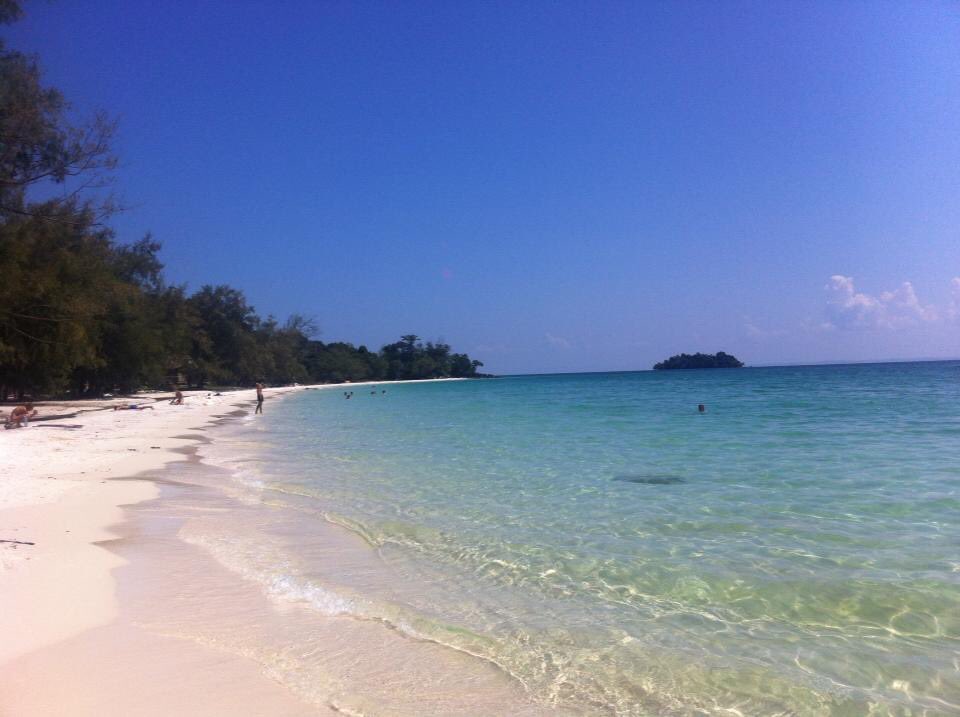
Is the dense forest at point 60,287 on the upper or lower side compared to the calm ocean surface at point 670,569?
upper

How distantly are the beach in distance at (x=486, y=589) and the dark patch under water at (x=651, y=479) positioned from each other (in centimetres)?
5

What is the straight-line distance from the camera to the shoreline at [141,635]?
366cm

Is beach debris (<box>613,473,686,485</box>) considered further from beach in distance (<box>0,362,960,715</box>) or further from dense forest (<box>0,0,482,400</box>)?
dense forest (<box>0,0,482,400</box>)

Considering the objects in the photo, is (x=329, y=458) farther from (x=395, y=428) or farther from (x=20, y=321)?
(x=20, y=321)

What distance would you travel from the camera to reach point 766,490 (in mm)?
10195

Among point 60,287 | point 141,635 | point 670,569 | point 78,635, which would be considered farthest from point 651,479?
point 60,287

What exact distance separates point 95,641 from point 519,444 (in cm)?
1426

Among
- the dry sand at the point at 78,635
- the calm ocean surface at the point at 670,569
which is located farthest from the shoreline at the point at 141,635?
the calm ocean surface at the point at 670,569

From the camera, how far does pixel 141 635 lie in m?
4.55

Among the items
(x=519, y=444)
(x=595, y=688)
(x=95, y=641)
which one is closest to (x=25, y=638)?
(x=95, y=641)

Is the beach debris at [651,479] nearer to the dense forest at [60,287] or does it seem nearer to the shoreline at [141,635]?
the shoreline at [141,635]

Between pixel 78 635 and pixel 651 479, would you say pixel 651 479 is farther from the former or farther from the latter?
pixel 78 635

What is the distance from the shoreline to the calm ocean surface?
37 centimetres

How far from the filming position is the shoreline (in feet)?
12.0
